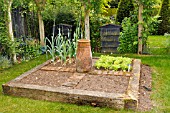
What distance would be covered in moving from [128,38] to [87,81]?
9.63ft

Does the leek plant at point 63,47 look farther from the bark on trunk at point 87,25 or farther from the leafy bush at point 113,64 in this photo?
the bark on trunk at point 87,25

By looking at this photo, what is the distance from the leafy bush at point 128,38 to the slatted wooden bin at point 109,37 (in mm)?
222

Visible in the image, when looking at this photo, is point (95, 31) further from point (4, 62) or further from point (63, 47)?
point (4, 62)

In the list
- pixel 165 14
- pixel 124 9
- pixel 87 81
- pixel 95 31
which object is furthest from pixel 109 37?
pixel 165 14

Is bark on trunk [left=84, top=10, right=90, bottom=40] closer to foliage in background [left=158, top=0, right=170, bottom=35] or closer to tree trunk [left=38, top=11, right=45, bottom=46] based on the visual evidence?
tree trunk [left=38, top=11, right=45, bottom=46]

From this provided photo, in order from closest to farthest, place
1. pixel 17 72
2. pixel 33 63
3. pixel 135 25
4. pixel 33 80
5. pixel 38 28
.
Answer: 1. pixel 33 80
2. pixel 17 72
3. pixel 33 63
4. pixel 135 25
5. pixel 38 28

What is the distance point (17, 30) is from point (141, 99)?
459 cm

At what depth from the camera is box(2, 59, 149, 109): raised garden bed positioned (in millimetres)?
3080

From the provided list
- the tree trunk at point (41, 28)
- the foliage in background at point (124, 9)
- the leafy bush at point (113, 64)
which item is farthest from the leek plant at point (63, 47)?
the foliage in background at point (124, 9)

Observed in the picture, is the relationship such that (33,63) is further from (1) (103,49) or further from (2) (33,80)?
(1) (103,49)

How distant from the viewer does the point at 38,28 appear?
7340 mm

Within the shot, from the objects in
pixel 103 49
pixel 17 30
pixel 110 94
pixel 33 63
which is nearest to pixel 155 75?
pixel 110 94

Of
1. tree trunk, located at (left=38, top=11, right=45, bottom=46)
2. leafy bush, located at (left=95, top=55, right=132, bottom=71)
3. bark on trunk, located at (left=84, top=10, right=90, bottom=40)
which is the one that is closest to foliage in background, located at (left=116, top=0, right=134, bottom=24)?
bark on trunk, located at (left=84, top=10, right=90, bottom=40)

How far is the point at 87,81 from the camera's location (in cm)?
376
